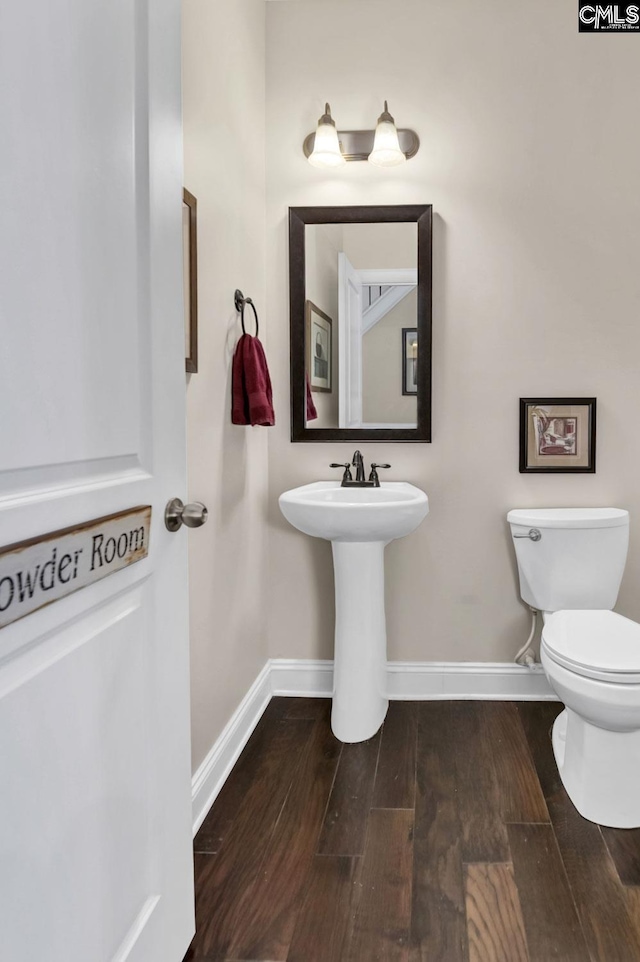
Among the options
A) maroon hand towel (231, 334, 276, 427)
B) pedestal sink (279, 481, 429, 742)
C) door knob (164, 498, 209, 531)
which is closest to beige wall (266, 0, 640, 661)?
pedestal sink (279, 481, 429, 742)

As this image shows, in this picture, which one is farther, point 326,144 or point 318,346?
point 318,346

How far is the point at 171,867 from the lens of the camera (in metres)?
1.19

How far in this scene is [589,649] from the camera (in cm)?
185

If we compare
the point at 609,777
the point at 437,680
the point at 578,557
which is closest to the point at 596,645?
the point at 609,777

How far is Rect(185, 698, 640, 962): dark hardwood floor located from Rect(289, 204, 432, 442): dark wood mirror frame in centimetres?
104

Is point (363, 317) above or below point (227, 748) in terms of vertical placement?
above

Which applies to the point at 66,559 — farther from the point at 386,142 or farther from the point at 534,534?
the point at 386,142

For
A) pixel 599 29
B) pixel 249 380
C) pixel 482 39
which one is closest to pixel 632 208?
pixel 599 29

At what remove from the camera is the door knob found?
3.85ft

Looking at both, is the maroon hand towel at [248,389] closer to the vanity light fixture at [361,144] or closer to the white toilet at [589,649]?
the vanity light fixture at [361,144]

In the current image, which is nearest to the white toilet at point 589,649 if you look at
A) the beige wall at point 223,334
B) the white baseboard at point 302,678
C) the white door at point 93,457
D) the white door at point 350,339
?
the white door at point 350,339

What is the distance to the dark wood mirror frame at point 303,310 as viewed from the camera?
2.50 metres

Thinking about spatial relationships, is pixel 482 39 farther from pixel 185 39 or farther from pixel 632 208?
pixel 185 39

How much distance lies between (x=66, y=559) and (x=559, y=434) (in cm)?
206
